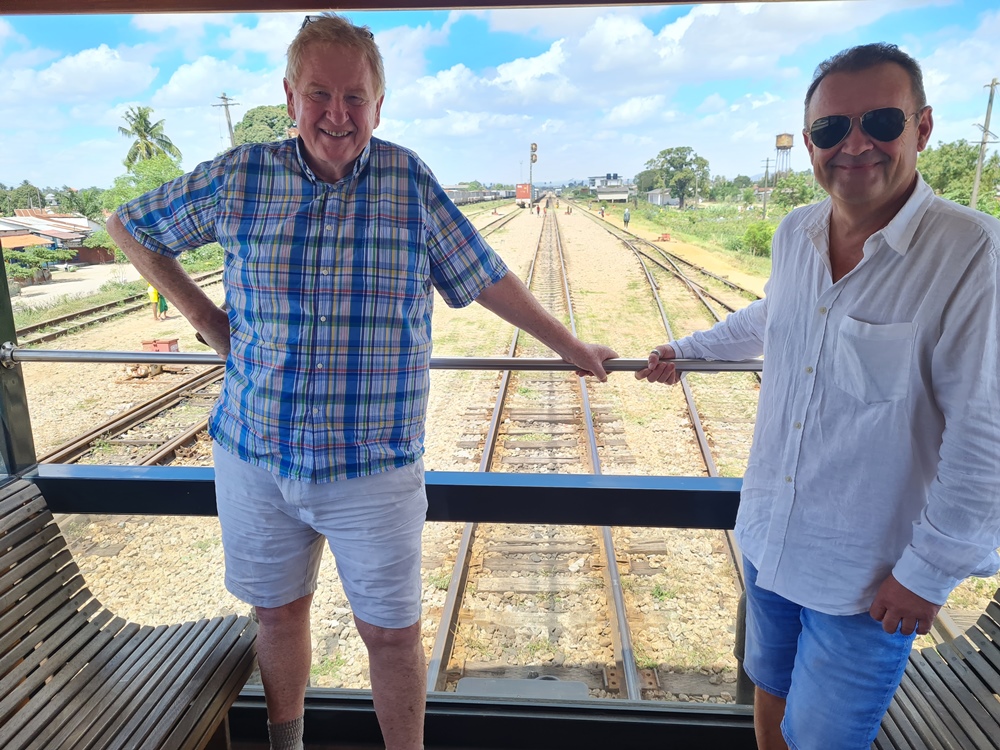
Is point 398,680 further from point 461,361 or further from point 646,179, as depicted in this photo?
point 646,179

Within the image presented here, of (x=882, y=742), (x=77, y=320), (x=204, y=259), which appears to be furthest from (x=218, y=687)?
(x=77, y=320)

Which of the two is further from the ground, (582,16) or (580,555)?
(582,16)

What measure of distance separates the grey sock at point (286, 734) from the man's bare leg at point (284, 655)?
0.6 inches

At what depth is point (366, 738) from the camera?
194 cm

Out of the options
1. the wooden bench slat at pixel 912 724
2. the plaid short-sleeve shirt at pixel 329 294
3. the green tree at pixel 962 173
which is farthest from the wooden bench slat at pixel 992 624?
the green tree at pixel 962 173

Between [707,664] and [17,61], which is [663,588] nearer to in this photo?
[707,664]

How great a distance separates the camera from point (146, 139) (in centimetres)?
762

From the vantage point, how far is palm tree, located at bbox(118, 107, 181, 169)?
7250mm

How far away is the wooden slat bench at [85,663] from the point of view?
1.32m

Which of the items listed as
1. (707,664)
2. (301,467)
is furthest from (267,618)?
(707,664)

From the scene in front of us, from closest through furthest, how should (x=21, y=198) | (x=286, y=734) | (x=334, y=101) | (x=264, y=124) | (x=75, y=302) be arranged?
(x=334, y=101)
(x=286, y=734)
(x=264, y=124)
(x=21, y=198)
(x=75, y=302)

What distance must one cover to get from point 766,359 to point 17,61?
17.7ft

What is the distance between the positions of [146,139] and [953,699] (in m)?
8.78

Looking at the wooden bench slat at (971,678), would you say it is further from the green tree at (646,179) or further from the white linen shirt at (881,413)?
the green tree at (646,179)
